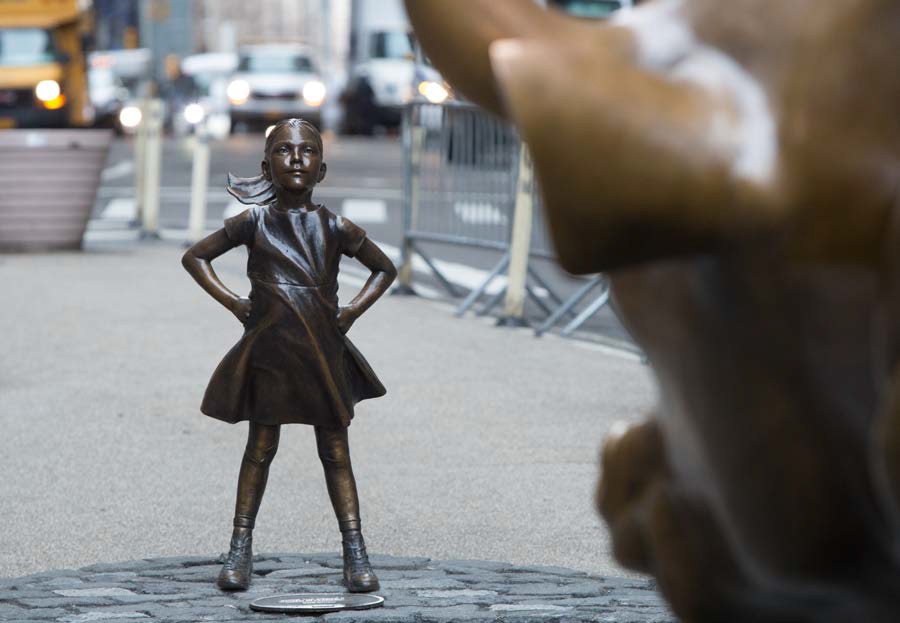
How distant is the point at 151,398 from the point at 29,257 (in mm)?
6762

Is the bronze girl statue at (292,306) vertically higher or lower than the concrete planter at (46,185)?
higher

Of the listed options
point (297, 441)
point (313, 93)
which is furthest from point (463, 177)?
point (313, 93)

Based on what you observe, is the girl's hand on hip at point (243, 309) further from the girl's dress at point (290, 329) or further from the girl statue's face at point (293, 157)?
the girl statue's face at point (293, 157)

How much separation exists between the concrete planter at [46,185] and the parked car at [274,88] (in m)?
20.0

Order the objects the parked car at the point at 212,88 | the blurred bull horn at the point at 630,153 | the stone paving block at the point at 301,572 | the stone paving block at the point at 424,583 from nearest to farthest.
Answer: the blurred bull horn at the point at 630,153 → the stone paving block at the point at 424,583 → the stone paving block at the point at 301,572 → the parked car at the point at 212,88

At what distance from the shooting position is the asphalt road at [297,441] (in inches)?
240

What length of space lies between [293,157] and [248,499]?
3.17 feet

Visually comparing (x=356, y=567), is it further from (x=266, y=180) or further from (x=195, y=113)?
(x=195, y=113)

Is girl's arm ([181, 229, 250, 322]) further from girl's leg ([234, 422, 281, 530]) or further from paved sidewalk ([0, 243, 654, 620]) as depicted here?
paved sidewalk ([0, 243, 654, 620])

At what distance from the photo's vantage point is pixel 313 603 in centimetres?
487

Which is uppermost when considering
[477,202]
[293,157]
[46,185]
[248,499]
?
[293,157]

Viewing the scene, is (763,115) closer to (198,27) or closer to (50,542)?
(50,542)

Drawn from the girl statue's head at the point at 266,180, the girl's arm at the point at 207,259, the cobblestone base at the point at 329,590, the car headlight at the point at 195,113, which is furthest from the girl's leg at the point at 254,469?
the car headlight at the point at 195,113

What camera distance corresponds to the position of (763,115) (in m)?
1.47
